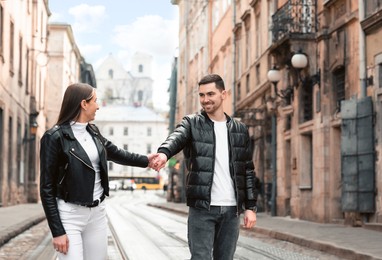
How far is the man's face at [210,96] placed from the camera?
16.9 feet

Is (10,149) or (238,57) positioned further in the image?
(238,57)

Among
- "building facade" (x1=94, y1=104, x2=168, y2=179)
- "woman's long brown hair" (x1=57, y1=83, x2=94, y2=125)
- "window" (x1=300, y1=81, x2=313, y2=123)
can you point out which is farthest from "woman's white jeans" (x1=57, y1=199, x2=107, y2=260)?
"building facade" (x1=94, y1=104, x2=168, y2=179)

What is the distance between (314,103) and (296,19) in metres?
2.43

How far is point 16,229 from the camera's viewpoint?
15.6 meters

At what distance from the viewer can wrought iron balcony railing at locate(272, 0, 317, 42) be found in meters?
21.0

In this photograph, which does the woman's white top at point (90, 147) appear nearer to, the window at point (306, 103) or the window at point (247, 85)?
the window at point (306, 103)

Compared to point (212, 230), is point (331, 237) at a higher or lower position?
lower

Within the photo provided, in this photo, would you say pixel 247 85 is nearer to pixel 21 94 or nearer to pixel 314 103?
pixel 21 94

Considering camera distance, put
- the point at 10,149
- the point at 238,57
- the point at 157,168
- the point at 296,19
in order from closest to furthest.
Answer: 1. the point at 157,168
2. the point at 296,19
3. the point at 10,149
4. the point at 238,57

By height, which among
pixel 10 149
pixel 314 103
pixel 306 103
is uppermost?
pixel 306 103

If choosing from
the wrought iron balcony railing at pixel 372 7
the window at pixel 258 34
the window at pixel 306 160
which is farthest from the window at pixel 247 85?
the wrought iron balcony railing at pixel 372 7

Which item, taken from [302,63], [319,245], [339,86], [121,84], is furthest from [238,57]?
[121,84]

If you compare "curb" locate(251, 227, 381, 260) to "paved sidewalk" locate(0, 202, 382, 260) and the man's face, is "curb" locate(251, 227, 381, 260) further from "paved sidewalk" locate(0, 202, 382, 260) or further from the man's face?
the man's face

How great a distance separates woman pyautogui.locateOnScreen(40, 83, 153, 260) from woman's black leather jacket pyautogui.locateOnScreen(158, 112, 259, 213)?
0.58 metres
